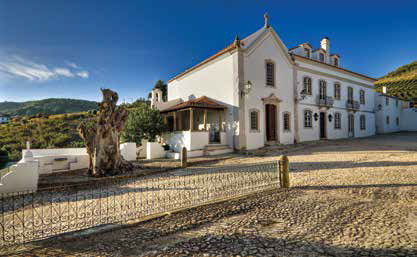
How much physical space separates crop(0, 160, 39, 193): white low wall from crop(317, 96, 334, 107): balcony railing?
70.2 feet

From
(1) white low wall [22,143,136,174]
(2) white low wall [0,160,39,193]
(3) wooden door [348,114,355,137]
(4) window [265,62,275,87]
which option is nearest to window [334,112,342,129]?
(3) wooden door [348,114,355,137]

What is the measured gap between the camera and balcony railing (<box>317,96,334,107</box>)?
19.7 metres

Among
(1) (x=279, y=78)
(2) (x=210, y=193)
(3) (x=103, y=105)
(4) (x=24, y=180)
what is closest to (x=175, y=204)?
(2) (x=210, y=193)

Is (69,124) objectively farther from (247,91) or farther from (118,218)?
(118,218)

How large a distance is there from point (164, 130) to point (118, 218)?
1191 cm

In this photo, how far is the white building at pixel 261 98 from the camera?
14744mm

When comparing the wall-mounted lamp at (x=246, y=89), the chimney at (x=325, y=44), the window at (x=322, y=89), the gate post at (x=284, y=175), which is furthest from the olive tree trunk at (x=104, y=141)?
the chimney at (x=325, y=44)

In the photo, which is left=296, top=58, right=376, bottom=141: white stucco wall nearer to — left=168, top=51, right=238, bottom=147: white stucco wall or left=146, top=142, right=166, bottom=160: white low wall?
left=168, top=51, right=238, bottom=147: white stucco wall

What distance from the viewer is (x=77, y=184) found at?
762 centimetres

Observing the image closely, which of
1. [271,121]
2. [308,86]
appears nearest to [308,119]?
[308,86]

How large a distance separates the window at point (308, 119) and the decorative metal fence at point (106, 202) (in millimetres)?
12480

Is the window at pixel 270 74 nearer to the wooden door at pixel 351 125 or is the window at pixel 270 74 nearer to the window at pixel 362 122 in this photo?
the wooden door at pixel 351 125

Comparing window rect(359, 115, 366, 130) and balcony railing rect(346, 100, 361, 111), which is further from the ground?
balcony railing rect(346, 100, 361, 111)

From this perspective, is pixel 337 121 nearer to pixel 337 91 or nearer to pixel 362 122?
pixel 337 91
